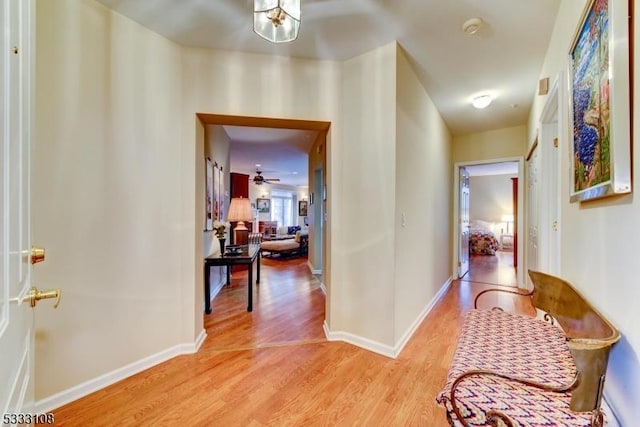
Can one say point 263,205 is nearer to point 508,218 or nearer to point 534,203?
point 508,218

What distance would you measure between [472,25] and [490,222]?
8703 mm

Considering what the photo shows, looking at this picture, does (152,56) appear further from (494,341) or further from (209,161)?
(494,341)

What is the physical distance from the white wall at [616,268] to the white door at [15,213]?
165 cm

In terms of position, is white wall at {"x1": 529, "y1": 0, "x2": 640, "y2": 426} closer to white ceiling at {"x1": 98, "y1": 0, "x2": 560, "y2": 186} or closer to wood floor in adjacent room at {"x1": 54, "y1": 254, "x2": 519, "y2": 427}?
white ceiling at {"x1": 98, "y1": 0, "x2": 560, "y2": 186}

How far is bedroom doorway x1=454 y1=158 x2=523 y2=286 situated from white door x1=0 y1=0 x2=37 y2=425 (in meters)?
4.98

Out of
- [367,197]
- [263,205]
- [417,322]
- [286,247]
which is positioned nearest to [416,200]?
[367,197]

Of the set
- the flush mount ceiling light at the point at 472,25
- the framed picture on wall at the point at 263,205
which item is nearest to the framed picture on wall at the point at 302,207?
the framed picture on wall at the point at 263,205

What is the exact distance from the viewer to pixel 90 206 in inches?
71.4

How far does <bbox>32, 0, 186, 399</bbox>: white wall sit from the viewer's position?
5.41ft

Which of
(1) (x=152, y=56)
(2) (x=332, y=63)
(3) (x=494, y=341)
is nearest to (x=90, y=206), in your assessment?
(1) (x=152, y=56)

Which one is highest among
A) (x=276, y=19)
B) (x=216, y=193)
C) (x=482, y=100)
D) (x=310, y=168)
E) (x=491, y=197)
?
(x=482, y=100)

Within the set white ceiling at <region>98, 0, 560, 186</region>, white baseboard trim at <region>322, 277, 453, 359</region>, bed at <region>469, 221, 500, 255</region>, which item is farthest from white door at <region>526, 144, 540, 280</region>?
bed at <region>469, 221, 500, 255</region>

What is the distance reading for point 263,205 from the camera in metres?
11.1

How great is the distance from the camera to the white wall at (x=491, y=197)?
8.98m
